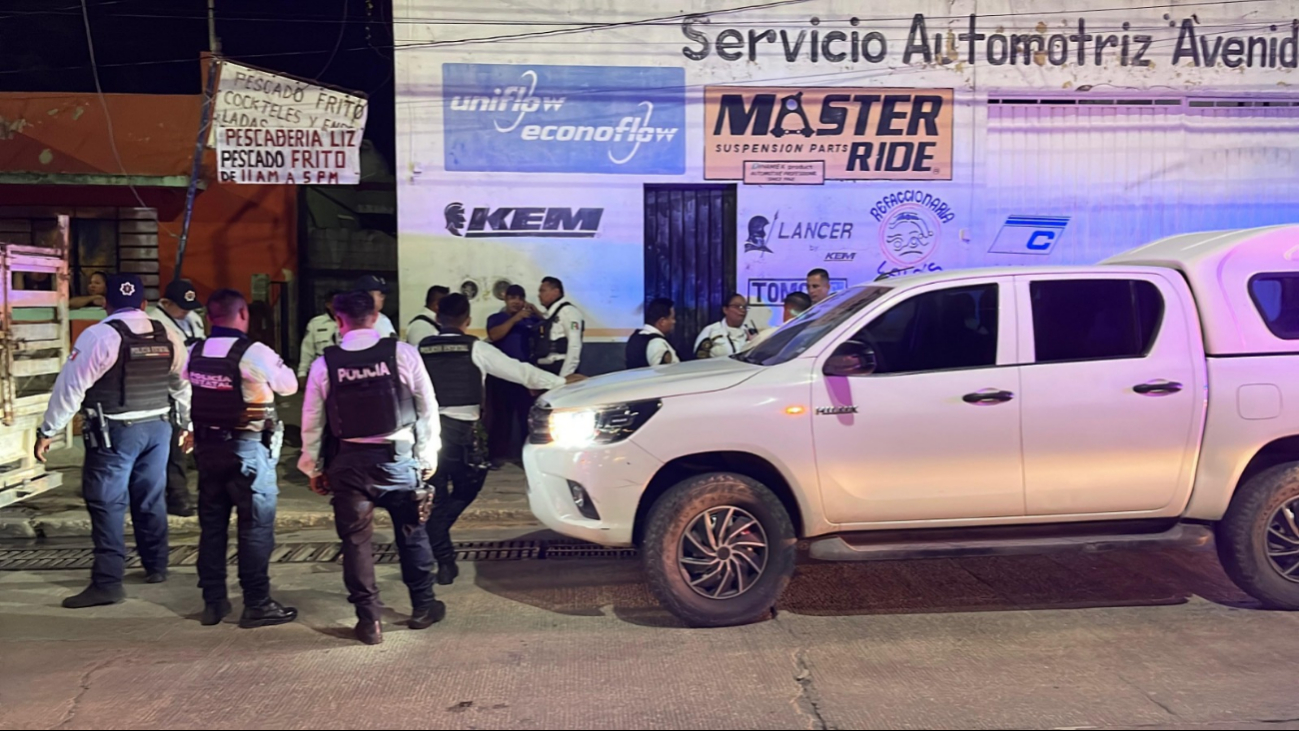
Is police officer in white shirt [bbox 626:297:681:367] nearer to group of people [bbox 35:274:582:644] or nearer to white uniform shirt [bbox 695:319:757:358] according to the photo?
white uniform shirt [bbox 695:319:757:358]

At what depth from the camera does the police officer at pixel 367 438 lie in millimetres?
4766

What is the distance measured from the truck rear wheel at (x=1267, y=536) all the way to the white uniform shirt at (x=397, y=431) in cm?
439

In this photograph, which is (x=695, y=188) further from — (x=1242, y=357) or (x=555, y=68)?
(x=1242, y=357)

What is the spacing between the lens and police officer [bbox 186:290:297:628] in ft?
16.5

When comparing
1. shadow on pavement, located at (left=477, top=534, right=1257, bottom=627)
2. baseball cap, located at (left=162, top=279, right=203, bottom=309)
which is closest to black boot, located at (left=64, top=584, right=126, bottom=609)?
shadow on pavement, located at (left=477, top=534, right=1257, bottom=627)

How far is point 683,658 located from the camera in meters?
4.59

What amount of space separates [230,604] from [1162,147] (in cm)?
1035

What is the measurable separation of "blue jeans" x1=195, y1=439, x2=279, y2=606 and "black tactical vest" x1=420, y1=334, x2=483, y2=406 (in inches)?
40.0

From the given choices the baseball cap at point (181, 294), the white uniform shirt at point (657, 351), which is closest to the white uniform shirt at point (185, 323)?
the baseball cap at point (181, 294)

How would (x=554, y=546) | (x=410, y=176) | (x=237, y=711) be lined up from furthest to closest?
(x=410, y=176), (x=554, y=546), (x=237, y=711)

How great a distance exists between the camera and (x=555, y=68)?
10.0 m

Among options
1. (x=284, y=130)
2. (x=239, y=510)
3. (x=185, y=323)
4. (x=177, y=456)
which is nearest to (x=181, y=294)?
(x=185, y=323)

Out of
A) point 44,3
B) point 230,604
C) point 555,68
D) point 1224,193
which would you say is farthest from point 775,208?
point 44,3

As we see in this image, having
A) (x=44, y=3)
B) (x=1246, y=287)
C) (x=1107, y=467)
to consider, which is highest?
(x=44, y=3)
